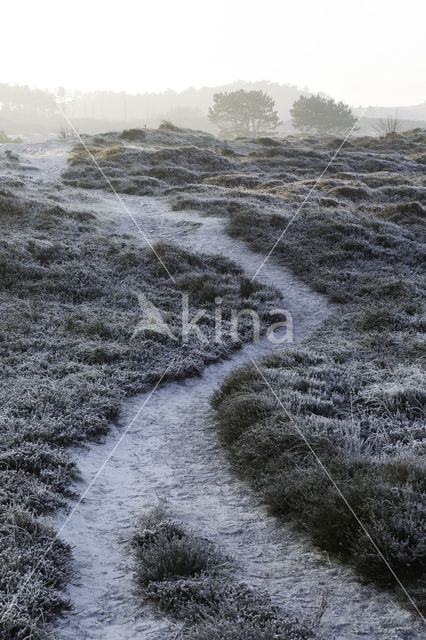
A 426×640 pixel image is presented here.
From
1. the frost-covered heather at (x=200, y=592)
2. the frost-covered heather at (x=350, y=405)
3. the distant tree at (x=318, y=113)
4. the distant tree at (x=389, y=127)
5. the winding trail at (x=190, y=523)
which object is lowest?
the winding trail at (x=190, y=523)

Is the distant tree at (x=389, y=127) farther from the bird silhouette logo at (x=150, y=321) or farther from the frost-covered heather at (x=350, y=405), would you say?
the bird silhouette logo at (x=150, y=321)

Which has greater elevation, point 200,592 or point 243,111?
point 243,111

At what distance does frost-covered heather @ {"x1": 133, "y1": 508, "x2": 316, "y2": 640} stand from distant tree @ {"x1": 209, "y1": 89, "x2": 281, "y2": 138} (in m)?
86.3

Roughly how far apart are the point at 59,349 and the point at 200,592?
681 centimetres

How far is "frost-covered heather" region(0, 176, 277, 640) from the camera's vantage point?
473cm

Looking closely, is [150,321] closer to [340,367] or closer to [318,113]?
[340,367]

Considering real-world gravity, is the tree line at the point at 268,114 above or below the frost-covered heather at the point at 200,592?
above

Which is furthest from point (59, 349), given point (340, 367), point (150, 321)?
point (340, 367)

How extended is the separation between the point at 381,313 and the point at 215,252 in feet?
23.8

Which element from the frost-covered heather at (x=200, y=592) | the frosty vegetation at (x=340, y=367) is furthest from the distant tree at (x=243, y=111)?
the frost-covered heather at (x=200, y=592)

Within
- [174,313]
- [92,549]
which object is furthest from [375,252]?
[92,549]

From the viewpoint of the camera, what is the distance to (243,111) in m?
85.1

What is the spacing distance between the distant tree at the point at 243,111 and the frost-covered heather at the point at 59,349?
237ft

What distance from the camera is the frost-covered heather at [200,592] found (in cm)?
371
